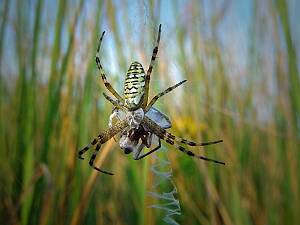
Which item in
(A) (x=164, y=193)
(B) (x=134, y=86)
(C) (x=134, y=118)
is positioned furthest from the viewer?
(A) (x=164, y=193)

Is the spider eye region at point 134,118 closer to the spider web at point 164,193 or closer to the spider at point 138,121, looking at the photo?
the spider at point 138,121

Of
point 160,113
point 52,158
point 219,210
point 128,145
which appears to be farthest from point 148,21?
point 219,210

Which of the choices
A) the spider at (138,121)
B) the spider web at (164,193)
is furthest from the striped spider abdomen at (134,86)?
the spider web at (164,193)

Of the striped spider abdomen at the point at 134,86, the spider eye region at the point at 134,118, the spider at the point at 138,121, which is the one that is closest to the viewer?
the striped spider abdomen at the point at 134,86

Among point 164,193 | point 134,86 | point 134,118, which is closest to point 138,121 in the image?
point 134,118

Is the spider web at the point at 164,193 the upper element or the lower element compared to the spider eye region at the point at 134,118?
lower

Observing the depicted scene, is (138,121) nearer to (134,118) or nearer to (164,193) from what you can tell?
(134,118)

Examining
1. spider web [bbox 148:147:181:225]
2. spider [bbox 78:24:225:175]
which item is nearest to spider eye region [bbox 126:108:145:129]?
spider [bbox 78:24:225:175]

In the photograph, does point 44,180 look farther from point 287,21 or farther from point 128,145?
point 287,21

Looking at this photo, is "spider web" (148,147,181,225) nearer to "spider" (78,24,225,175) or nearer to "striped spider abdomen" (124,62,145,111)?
"spider" (78,24,225,175)
